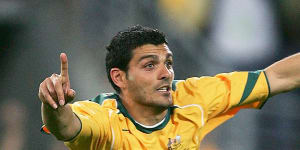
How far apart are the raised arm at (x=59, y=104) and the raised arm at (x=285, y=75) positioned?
1.14m

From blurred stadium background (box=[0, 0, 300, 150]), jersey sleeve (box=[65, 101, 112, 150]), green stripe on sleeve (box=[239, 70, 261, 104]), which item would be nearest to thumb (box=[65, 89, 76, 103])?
jersey sleeve (box=[65, 101, 112, 150])

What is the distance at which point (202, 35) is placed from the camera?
5.22 metres

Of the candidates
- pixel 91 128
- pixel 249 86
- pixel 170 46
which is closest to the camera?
pixel 91 128

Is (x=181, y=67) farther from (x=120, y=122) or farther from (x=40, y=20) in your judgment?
(x=120, y=122)

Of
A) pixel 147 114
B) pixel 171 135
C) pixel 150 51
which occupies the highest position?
pixel 150 51

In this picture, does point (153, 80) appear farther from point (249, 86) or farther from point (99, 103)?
point (249, 86)

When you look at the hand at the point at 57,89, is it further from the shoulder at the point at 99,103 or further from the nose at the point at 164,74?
the nose at the point at 164,74

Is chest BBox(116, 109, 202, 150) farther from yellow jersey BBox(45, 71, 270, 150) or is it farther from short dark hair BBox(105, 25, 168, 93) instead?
short dark hair BBox(105, 25, 168, 93)

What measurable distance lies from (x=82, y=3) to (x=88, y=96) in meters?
0.94

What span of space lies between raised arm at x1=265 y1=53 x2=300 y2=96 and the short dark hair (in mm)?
641

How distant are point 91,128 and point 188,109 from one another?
0.68 meters

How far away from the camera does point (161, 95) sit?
2684 millimetres

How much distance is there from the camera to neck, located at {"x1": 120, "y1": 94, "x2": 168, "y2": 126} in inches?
108

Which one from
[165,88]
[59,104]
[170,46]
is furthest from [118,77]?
[170,46]
